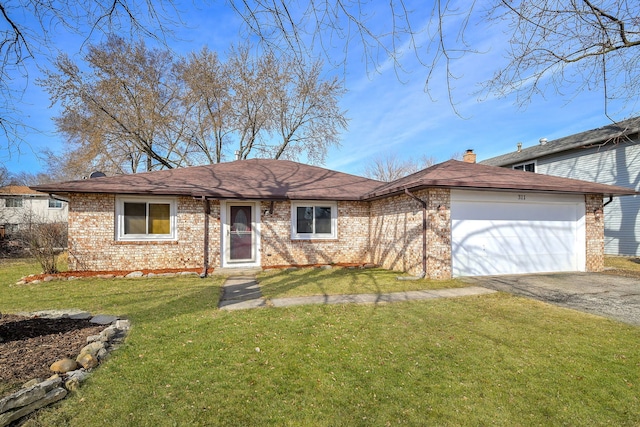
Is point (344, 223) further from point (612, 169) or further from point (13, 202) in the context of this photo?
point (13, 202)

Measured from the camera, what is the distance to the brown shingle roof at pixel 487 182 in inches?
331

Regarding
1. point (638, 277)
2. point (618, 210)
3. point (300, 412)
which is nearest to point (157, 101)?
point (300, 412)

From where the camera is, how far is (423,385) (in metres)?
3.12

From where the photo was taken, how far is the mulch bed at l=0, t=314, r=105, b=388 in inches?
125

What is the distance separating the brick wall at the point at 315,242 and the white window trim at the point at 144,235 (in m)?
2.75

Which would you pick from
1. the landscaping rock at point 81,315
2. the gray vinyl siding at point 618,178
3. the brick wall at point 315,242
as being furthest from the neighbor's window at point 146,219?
the gray vinyl siding at point 618,178

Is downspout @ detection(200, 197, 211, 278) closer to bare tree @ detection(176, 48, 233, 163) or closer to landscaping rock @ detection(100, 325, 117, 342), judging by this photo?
landscaping rock @ detection(100, 325, 117, 342)

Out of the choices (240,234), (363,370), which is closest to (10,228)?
(240,234)

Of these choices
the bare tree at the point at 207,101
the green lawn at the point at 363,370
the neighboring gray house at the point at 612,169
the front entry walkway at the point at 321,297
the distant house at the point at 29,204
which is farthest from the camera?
the distant house at the point at 29,204

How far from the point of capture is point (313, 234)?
445 inches

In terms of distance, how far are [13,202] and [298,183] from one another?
31.0m

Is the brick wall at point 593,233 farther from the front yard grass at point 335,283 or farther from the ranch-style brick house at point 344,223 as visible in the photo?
the front yard grass at point 335,283

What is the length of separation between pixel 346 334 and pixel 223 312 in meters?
2.34

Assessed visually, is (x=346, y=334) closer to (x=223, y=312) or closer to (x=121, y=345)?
(x=223, y=312)
